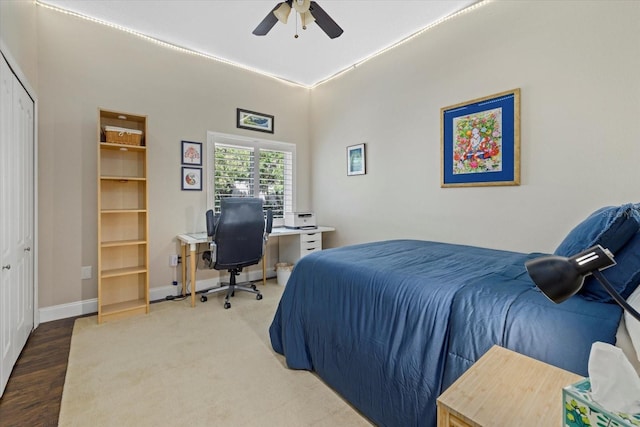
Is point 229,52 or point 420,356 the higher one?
point 229,52

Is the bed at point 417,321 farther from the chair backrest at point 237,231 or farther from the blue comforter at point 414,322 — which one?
the chair backrest at point 237,231

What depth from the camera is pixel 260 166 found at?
14.0 ft

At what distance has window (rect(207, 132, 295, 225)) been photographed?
3866 mm

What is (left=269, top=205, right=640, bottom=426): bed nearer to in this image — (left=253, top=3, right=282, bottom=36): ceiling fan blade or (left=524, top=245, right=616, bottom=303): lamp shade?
(left=524, top=245, right=616, bottom=303): lamp shade

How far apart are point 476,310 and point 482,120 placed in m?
2.12

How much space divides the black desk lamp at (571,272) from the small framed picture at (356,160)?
3304mm

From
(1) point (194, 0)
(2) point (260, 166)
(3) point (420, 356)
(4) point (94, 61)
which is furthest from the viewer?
(2) point (260, 166)

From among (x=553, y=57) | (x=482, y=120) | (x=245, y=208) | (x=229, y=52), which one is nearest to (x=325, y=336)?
(x=245, y=208)

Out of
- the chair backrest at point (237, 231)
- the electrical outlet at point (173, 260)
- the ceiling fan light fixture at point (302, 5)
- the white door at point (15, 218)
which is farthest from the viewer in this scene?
the electrical outlet at point (173, 260)

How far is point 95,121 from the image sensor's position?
10.00ft

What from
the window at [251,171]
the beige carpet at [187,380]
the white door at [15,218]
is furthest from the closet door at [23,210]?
the window at [251,171]

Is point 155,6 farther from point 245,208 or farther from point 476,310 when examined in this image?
point 476,310

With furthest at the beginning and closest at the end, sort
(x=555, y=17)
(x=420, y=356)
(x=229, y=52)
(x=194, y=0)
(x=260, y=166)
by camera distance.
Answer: (x=260, y=166)
(x=229, y=52)
(x=194, y=0)
(x=555, y=17)
(x=420, y=356)

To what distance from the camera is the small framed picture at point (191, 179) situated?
11.8 ft
